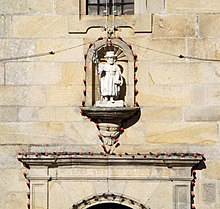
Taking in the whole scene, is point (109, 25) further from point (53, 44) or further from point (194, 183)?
point (194, 183)

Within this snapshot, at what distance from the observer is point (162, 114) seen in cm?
1041

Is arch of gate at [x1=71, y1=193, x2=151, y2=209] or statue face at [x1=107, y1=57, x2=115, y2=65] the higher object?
A: statue face at [x1=107, y1=57, x2=115, y2=65]

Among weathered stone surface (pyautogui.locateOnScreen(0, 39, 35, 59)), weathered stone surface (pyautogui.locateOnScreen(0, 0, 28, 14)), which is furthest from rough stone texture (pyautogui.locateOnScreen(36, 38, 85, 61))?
weathered stone surface (pyautogui.locateOnScreen(0, 0, 28, 14))

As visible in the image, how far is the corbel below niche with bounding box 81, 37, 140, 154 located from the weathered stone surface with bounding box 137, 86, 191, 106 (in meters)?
0.15

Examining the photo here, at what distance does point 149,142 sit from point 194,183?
896mm

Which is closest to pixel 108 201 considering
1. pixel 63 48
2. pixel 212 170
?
pixel 212 170

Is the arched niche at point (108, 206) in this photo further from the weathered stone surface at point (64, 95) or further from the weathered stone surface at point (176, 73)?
the weathered stone surface at point (176, 73)

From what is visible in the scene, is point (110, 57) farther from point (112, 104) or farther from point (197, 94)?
point (197, 94)

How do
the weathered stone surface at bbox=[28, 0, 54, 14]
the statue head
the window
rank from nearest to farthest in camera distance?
the statue head, the weathered stone surface at bbox=[28, 0, 54, 14], the window

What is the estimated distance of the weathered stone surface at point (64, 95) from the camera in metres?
10.5

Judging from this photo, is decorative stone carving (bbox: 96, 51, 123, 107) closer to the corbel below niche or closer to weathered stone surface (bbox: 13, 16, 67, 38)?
the corbel below niche

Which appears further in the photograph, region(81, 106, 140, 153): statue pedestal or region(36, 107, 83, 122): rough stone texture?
region(36, 107, 83, 122): rough stone texture

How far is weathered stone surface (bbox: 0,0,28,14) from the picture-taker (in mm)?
10484

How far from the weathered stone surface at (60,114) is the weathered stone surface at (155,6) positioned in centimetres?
181
